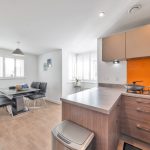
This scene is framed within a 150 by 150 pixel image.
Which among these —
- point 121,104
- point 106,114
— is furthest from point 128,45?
point 106,114

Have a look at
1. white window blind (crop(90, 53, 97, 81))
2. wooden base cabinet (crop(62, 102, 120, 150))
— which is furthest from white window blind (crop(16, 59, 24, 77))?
wooden base cabinet (crop(62, 102, 120, 150))

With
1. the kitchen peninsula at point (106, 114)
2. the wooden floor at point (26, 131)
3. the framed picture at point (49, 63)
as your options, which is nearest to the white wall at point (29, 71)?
the framed picture at point (49, 63)

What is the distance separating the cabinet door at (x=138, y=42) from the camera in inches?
77.5

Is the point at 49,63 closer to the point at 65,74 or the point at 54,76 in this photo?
the point at 54,76

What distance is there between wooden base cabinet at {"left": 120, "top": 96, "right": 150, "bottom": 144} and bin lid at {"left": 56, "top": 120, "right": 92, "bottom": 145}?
1.18m

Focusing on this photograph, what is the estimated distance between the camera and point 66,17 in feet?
6.78

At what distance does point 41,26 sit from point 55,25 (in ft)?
1.12

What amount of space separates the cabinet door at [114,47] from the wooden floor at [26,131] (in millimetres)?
2234

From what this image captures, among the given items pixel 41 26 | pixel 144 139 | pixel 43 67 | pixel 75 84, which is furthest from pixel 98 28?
pixel 43 67

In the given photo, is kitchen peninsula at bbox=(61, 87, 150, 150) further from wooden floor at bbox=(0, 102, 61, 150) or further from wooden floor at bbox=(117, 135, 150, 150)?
wooden floor at bbox=(0, 102, 61, 150)

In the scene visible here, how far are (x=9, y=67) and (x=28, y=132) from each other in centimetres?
345

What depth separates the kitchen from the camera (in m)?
1.11

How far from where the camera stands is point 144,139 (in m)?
1.78

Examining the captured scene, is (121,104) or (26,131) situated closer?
(121,104)
